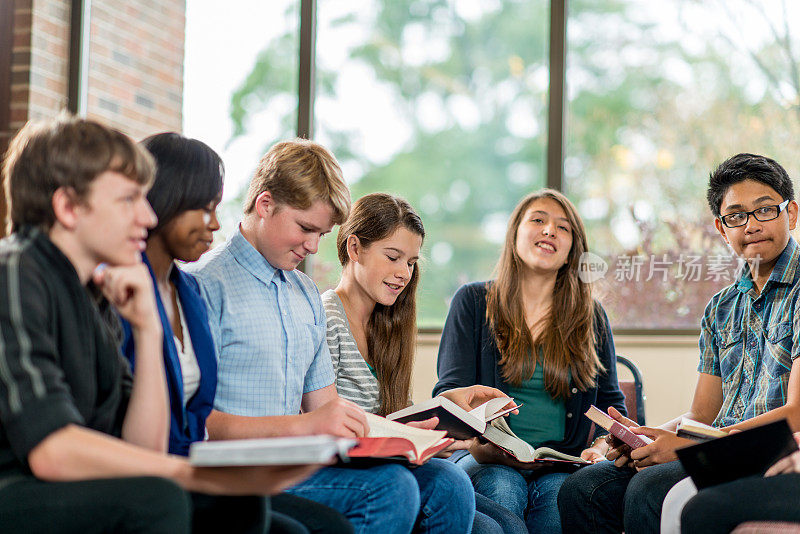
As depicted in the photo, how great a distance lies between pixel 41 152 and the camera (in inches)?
49.3

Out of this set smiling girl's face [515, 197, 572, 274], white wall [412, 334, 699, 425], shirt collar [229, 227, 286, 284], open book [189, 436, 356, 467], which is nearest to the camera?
open book [189, 436, 356, 467]

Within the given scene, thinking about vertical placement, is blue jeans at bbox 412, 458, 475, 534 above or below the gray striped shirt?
below

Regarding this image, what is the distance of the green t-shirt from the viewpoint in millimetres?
2473

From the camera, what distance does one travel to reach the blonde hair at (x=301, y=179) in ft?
6.10

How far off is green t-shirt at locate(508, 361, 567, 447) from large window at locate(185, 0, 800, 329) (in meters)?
1.13

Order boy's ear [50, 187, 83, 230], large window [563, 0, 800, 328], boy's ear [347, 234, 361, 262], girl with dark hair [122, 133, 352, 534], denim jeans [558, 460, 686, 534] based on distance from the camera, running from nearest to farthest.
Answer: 1. boy's ear [50, 187, 83, 230]
2. girl with dark hair [122, 133, 352, 534]
3. denim jeans [558, 460, 686, 534]
4. boy's ear [347, 234, 361, 262]
5. large window [563, 0, 800, 328]

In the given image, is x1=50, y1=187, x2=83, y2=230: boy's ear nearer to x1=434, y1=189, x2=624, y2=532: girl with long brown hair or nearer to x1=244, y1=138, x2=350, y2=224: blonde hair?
x1=244, y1=138, x2=350, y2=224: blonde hair

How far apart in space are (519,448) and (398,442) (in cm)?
67

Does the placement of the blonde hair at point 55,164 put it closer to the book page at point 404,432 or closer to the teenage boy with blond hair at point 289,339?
the teenage boy with blond hair at point 289,339

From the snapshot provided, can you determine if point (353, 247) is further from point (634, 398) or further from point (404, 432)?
point (634, 398)

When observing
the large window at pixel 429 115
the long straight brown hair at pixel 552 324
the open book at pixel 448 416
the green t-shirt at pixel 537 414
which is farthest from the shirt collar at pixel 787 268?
the large window at pixel 429 115

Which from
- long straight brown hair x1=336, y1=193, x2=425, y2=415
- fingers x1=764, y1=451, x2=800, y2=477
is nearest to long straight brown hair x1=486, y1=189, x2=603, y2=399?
long straight brown hair x1=336, y1=193, x2=425, y2=415

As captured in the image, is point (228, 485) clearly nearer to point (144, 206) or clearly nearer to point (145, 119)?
point (144, 206)

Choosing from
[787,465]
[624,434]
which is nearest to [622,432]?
[624,434]
